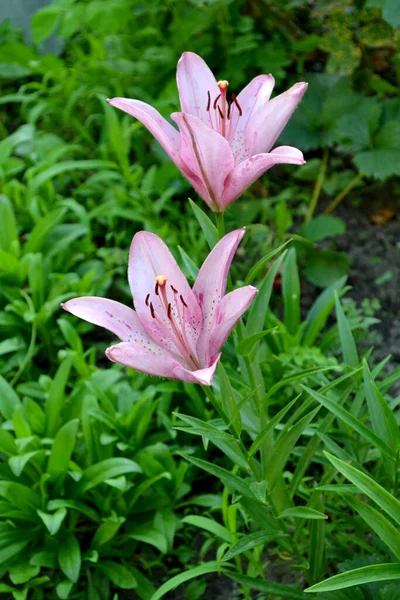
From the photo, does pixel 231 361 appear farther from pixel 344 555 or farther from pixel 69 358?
pixel 344 555

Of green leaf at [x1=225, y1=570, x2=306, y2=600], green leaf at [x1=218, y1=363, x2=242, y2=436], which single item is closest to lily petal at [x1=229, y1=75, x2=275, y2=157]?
green leaf at [x1=218, y1=363, x2=242, y2=436]

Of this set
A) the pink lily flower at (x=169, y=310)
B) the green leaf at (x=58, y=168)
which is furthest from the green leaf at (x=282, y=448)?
the green leaf at (x=58, y=168)

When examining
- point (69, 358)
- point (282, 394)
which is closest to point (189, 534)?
point (282, 394)

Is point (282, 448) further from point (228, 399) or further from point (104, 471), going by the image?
point (104, 471)

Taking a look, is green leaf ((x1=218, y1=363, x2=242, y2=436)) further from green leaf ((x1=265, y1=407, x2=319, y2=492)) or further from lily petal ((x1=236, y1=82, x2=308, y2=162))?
lily petal ((x1=236, y1=82, x2=308, y2=162))

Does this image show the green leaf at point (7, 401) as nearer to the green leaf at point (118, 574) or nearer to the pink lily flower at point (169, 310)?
the green leaf at point (118, 574)
